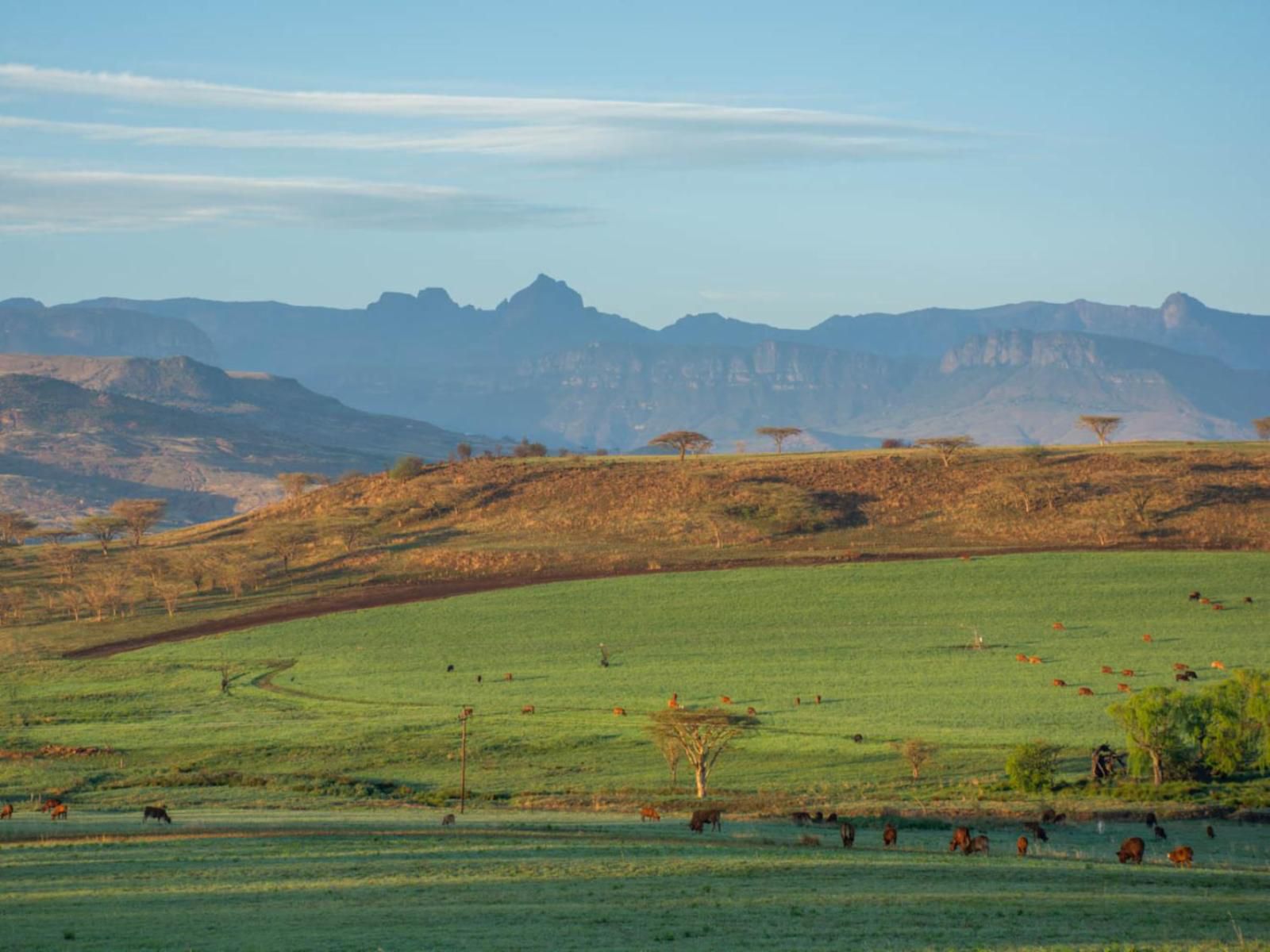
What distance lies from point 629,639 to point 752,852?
184 feet

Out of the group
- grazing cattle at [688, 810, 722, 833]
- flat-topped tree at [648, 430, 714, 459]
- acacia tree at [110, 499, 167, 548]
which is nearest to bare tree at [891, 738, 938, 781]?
grazing cattle at [688, 810, 722, 833]

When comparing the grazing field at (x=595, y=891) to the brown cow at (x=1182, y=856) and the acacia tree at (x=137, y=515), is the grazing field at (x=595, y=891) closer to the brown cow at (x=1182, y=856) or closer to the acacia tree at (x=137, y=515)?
the brown cow at (x=1182, y=856)

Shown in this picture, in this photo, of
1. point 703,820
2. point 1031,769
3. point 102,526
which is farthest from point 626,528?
point 703,820

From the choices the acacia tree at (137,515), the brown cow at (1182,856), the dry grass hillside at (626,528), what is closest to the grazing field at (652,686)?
the dry grass hillside at (626,528)

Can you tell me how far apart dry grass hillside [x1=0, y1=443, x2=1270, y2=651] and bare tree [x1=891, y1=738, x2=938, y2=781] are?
56.3 meters

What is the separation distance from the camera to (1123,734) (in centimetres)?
6456

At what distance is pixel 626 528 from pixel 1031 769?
267ft

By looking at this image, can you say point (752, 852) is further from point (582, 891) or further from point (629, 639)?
point (629, 639)

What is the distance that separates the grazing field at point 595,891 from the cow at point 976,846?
638mm

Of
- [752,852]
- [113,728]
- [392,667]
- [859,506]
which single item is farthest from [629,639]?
[752,852]

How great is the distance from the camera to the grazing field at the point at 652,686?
60.4 metres

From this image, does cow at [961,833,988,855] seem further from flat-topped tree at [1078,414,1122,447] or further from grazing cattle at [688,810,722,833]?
flat-topped tree at [1078,414,1122,447]

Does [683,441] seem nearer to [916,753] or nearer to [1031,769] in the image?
[916,753]

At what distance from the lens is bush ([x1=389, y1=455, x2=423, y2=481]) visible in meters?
162
